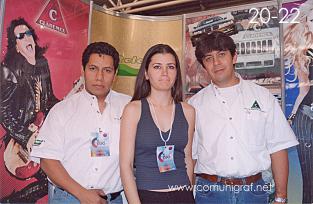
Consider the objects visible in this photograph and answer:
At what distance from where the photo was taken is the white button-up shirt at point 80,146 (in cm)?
178

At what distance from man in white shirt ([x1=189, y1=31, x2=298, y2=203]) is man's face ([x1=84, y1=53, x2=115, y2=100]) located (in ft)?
1.76

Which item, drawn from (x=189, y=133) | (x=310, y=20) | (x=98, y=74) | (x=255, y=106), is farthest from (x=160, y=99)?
(x=310, y=20)

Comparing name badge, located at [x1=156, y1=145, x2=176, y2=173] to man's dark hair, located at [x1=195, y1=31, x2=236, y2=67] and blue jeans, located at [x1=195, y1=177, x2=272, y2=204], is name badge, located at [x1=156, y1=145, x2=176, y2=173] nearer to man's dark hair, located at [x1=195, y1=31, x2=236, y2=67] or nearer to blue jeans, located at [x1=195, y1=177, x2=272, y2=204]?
blue jeans, located at [x1=195, y1=177, x2=272, y2=204]

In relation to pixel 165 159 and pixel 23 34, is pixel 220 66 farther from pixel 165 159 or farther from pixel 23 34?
pixel 23 34

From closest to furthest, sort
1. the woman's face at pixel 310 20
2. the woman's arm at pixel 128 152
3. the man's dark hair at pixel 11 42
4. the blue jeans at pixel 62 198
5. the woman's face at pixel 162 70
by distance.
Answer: the woman's arm at pixel 128 152, the woman's face at pixel 162 70, the blue jeans at pixel 62 198, the man's dark hair at pixel 11 42, the woman's face at pixel 310 20

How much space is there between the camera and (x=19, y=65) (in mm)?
2195

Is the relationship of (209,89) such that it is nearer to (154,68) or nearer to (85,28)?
(154,68)

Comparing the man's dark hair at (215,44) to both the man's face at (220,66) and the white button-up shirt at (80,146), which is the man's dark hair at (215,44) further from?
the white button-up shirt at (80,146)

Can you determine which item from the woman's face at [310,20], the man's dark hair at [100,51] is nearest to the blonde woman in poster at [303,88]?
the woman's face at [310,20]

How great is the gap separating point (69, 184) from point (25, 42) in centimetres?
105

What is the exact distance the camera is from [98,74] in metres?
1.89

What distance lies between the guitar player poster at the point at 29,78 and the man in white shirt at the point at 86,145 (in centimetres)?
45

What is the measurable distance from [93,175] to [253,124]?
910 mm

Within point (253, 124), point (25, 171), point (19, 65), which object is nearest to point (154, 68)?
point (253, 124)
